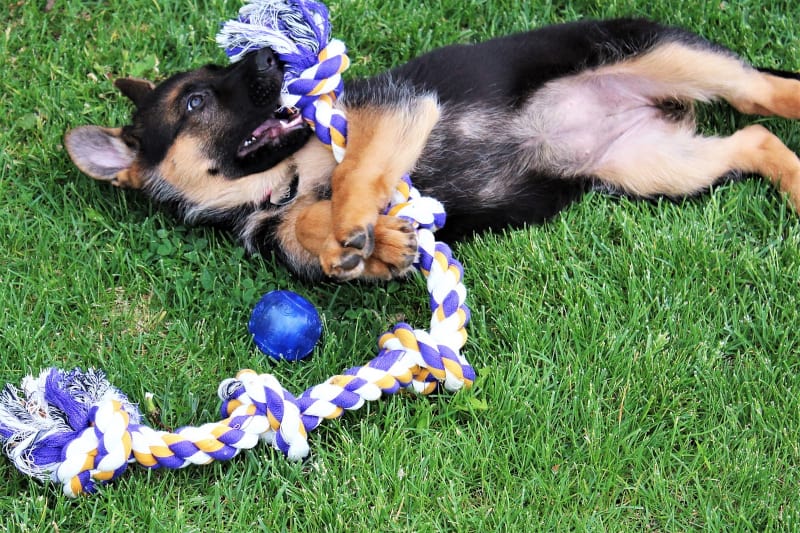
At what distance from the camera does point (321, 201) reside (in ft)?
11.4

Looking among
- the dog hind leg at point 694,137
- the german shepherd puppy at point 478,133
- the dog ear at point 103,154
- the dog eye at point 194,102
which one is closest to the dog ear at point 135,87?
the german shepherd puppy at point 478,133

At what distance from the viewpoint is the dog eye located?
3.68 m

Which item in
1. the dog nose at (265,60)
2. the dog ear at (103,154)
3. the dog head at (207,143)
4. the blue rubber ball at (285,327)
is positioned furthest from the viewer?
the dog ear at (103,154)

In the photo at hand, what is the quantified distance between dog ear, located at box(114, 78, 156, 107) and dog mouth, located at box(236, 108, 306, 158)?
2.32 feet

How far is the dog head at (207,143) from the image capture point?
357 cm

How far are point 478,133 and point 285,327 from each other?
1249mm

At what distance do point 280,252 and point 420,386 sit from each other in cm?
93

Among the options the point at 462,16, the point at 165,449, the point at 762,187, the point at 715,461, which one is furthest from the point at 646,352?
the point at 462,16

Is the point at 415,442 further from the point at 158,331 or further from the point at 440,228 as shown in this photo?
the point at 158,331

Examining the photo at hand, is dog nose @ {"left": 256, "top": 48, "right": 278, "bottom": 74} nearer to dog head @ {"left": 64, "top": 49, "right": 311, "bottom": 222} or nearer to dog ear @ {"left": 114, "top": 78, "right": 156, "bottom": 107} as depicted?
dog head @ {"left": 64, "top": 49, "right": 311, "bottom": 222}

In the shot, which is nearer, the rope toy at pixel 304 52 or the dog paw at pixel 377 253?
the dog paw at pixel 377 253

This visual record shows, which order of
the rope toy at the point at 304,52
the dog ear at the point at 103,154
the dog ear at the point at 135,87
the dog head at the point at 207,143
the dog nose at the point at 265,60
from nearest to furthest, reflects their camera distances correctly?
1. the rope toy at the point at 304,52
2. the dog nose at the point at 265,60
3. the dog head at the point at 207,143
4. the dog ear at the point at 103,154
5. the dog ear at the point at 135,87

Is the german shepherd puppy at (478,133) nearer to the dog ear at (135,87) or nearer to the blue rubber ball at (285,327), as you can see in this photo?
the dog ear at (135,87)

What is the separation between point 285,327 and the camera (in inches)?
126
